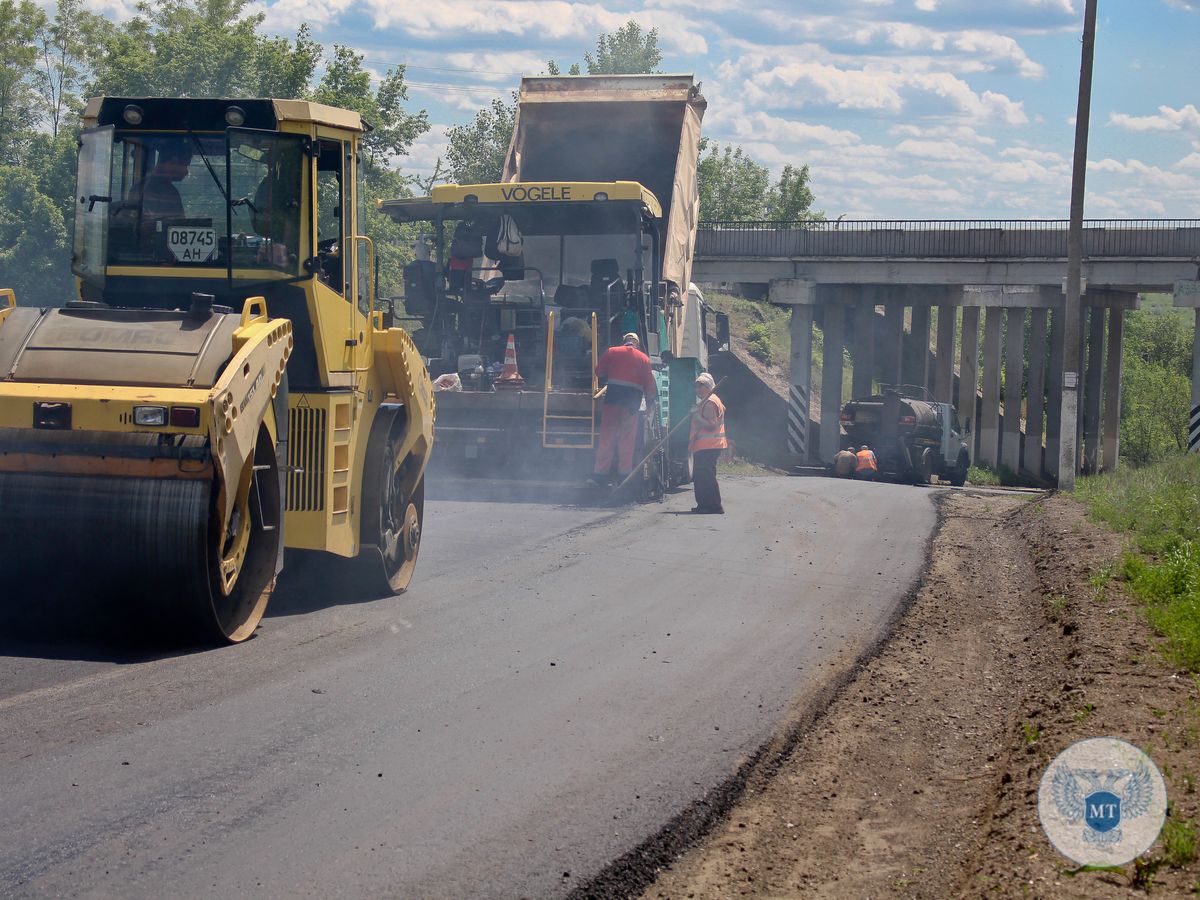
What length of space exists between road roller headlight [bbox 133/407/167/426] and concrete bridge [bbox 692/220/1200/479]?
30178 millimetres

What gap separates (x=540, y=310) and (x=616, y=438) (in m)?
2.25

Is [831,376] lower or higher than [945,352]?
lower

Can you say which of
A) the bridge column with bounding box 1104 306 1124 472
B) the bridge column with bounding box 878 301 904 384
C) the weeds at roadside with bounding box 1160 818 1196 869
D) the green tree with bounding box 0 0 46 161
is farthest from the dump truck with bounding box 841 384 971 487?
the green tree with bounding box 0 0 46 161

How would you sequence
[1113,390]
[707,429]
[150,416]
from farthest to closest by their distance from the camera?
[1113,390] < [707,429] < [150,416]

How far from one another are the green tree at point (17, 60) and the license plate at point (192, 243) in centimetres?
4492

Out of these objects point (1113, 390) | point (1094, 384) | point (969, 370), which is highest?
point (969, 370)

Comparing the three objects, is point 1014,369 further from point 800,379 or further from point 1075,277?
point 1075,277

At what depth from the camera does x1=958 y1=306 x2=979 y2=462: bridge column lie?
42.6 m

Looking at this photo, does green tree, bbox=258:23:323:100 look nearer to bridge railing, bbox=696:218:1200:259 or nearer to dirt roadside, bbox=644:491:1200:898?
bridge railing, bbox=696:218:1200:259

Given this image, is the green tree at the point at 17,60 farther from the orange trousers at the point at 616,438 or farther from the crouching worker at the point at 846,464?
the orange trousers at the point at 616,438

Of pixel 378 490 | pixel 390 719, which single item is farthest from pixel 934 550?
pixel 390 719

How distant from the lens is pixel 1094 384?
157 ft

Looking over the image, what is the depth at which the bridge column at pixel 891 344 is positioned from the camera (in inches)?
1739

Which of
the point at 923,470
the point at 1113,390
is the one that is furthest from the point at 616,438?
the point at 1113,390
